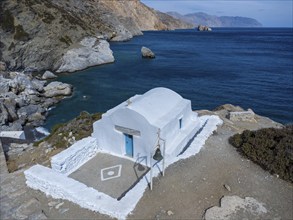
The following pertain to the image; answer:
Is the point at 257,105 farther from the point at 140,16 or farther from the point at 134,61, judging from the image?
the point at 140,16

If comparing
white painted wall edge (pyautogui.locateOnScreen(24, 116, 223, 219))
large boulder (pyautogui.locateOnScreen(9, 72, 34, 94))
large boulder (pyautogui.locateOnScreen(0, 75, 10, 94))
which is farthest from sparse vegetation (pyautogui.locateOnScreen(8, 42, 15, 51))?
white painted wall edge (pyautogui.locateOnScreen(24, 116, 223, 219))

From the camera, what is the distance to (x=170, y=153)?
13.9 m

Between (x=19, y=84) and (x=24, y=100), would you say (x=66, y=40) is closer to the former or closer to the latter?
(x=19, y=84)

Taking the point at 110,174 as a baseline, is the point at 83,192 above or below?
above

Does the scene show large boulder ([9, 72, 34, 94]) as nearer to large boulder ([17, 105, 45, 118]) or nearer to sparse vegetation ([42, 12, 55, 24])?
large boulder ([17, 105, 45, 118])

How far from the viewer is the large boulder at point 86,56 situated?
162 ft

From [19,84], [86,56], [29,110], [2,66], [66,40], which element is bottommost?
[29,110]

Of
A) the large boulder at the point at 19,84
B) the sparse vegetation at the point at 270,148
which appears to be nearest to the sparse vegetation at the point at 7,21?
the large boulder at the point at 19,84

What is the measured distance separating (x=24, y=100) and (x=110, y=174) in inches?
903

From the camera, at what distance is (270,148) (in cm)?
1446

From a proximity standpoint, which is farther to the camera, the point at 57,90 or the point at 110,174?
the point at 57,90

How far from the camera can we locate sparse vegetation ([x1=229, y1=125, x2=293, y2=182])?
42.8 ft

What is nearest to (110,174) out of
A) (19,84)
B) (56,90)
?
(56,90)

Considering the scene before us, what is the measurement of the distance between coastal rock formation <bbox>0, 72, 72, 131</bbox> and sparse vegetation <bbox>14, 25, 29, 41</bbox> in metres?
13.4
